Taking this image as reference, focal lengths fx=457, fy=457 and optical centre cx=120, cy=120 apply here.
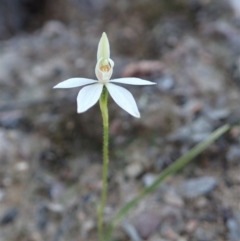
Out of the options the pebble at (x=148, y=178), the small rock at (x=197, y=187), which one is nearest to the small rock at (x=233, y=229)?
the small rock at (x=197, y=187)

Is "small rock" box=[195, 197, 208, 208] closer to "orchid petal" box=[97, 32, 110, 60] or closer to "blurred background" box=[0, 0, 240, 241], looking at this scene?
"blurred background" box=[0, 0, 240, 241]

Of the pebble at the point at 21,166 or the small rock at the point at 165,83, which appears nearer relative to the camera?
the pebble at the point at 21,166

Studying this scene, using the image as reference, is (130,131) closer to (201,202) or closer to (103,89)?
(201,202)

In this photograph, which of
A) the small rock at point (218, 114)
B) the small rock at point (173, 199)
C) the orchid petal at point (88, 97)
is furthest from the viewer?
the small rock at point (218, 114)

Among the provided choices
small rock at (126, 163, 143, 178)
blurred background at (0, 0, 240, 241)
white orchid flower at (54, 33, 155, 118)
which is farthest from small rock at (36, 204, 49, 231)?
white orchid flower at (54, 33, 155, 118)

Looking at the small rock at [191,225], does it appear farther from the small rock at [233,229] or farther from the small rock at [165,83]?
the small rock at [165,83]

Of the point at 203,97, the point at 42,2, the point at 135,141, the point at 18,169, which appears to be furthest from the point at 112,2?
the point at 18,169
